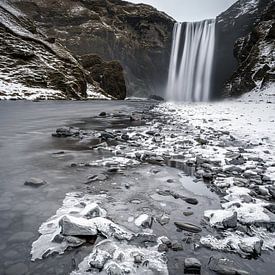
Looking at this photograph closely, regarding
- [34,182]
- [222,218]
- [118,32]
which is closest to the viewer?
[222,218]

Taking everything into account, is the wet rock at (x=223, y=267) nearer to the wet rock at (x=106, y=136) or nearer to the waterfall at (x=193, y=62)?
the wet rock at (x=106, y=136)

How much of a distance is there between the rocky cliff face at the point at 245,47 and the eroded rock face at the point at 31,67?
34693mm

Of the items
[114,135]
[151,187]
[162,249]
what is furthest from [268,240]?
[114,135]

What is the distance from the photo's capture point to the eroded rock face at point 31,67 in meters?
38.7

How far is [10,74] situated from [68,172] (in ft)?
132

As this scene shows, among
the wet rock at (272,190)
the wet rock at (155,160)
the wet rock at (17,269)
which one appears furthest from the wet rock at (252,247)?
the wet rock at (155,160)

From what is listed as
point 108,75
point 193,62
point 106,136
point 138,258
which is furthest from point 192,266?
point 193,62

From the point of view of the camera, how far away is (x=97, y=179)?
5.43 metres

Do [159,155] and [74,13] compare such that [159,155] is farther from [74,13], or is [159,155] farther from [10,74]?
[74,13]

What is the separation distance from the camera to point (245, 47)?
68625 mm

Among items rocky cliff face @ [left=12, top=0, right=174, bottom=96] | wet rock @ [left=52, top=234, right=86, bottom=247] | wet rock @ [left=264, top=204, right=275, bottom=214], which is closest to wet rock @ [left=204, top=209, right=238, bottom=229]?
wet rock @ [left=264, top=204, right=275, bottom=214]

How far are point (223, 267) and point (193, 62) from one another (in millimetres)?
90036

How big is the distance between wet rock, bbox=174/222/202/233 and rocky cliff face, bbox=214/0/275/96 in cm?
5263

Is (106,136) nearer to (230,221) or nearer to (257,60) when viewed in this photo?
(230,221)
